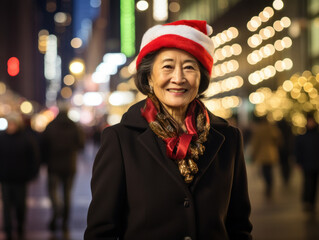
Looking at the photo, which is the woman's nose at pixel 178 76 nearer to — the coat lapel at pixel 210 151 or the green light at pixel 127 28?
the coat lapel at pixel 210 151

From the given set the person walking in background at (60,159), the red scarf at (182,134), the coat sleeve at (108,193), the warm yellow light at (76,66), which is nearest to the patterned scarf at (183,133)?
the red scarf at (182,134)

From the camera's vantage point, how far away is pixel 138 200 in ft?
8.61

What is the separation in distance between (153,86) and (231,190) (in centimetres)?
72

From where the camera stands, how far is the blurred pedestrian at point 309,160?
11.2 metres

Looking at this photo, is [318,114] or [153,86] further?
[318,114]

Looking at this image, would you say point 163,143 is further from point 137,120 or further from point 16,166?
point 16,166

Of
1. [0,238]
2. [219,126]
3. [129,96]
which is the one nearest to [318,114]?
[0,238]

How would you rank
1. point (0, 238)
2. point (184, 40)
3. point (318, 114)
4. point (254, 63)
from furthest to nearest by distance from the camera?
point (254, 63)
point (318, 114)
point (0, 238)
point (184, 40)

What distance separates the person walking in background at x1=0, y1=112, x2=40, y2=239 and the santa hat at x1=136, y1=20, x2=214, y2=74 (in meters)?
6.34

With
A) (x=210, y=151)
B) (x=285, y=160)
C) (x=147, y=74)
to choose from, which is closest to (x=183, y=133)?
(x=210, y=151)

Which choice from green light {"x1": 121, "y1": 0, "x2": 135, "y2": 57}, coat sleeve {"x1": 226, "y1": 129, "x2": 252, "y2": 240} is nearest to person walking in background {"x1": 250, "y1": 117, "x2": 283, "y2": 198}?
coat sleeve {"x1": 226, "y1": 129, "x2": 252, "y2": 240}

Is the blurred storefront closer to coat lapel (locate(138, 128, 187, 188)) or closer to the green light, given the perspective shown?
coat lapel (locate(138, 128, 187, 188))

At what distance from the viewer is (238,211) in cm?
289

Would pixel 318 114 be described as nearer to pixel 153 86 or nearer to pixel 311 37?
pixel 311 37
